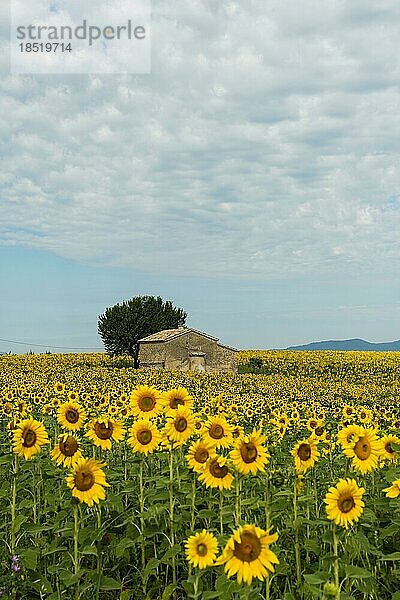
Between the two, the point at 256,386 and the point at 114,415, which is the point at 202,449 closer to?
the point at 114,415

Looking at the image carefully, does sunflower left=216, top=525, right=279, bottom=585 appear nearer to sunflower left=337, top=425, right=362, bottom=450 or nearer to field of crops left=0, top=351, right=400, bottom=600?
field of crops left=0, top=351, right=400, bottom=600

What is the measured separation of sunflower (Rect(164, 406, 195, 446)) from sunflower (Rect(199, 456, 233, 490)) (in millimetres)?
583

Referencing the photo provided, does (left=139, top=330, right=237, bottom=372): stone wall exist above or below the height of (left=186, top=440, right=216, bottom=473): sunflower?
above

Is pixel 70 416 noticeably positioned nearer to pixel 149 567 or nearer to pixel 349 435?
pixel 149 567

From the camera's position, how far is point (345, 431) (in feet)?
17.6

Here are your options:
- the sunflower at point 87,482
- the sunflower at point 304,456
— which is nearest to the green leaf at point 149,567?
the sunflower at point 87,482

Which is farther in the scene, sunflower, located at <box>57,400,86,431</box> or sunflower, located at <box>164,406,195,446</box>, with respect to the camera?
sunflower, located at <box>57,400,86,431</box>

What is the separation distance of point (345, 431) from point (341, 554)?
3.10 feet

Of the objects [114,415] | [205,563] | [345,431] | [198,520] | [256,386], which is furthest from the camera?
[256,386]

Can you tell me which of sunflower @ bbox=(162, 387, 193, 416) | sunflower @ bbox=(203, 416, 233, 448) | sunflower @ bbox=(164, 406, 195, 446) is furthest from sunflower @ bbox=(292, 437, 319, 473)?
sunflower @ bbox=(162, 387, 193, 416)

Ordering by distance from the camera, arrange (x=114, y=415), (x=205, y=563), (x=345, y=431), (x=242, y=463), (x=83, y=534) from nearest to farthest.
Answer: (x=205, y=563) < (x=242, y=463) < (x=83, y=534) < (x=345, y=431) < (x=114, y=415)

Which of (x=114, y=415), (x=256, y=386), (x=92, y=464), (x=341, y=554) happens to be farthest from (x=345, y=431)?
(x=256, y=386)

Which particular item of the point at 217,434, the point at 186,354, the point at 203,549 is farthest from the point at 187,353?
the point at 203,549

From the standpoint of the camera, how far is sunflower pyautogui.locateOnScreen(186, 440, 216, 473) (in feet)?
16.0
